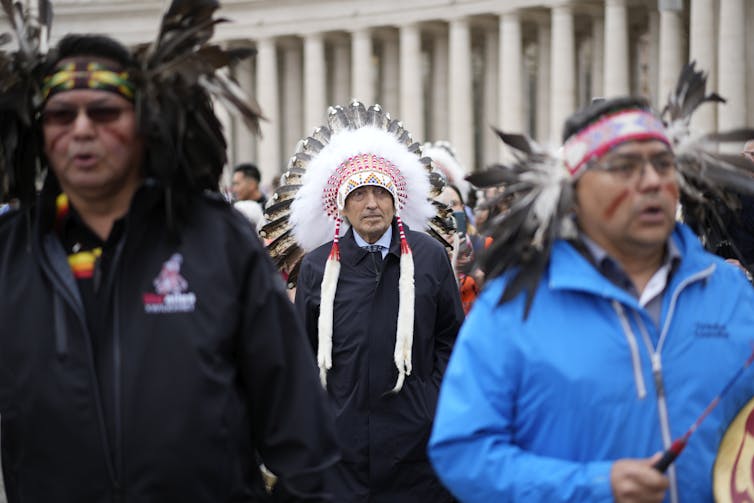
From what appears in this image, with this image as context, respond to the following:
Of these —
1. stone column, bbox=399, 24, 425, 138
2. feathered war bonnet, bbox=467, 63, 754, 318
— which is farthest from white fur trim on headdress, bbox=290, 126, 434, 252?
stone column, bbox=399, 24, 425, 138

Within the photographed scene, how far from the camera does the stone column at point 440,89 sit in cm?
6112

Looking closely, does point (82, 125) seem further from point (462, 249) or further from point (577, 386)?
point (462, 249)

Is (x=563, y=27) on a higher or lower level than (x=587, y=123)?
higher

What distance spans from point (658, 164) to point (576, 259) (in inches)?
16.3

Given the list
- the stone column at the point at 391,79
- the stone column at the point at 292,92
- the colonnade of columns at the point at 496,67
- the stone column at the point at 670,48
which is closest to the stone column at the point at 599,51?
the colonnade of columns at the point at 496,67

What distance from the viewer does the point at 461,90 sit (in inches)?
2160

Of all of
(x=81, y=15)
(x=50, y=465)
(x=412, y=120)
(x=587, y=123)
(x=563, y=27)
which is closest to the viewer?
(x=50, y=465)

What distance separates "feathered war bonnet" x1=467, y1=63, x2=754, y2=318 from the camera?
4.25m

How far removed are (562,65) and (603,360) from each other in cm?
4781

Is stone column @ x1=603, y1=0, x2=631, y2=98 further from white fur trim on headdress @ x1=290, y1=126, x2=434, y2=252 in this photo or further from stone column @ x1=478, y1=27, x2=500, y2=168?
white fur trim on headdress @ x1=290, y1=126, x2=434, y2=252

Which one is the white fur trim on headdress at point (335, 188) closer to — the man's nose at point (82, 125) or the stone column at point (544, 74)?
the man's nose at point (82, 125)

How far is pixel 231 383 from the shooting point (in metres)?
4.18

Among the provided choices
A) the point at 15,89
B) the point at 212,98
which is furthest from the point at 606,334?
the point at 15,89

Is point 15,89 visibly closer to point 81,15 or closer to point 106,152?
point 106,152
